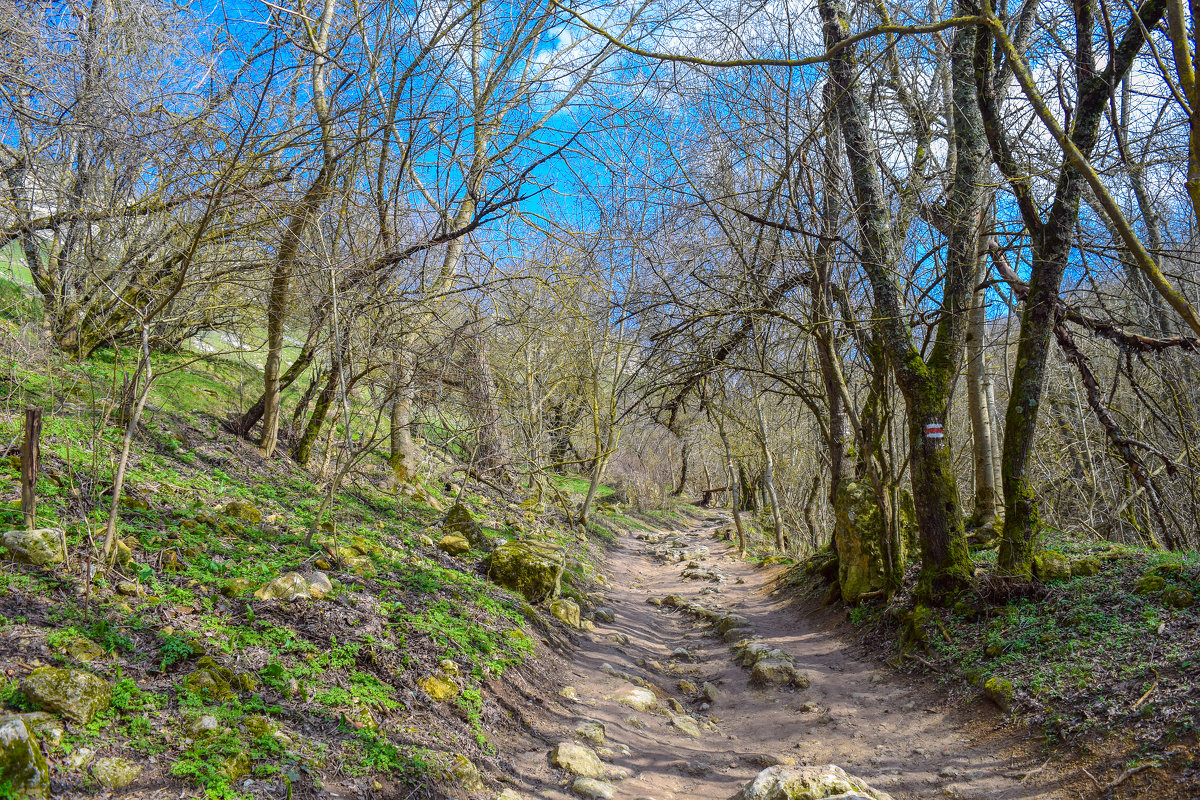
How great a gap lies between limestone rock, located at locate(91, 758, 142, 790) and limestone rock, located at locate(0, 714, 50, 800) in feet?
0.59

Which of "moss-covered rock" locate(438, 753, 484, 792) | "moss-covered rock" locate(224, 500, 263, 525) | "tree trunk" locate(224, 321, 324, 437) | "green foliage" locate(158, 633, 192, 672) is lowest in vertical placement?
"moss-covered rock" locate(438, 753, 484, 792)

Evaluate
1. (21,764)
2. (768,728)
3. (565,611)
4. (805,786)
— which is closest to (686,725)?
(768,728)

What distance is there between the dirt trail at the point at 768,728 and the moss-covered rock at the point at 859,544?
1.98 feet

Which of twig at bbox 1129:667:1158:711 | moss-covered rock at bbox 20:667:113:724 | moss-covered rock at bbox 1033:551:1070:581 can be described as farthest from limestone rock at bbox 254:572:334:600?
moss-covered rock at bbox 1033:551:1070:581

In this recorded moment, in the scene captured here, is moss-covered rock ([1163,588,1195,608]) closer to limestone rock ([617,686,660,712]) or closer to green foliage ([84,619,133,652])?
limestone rock ([617,686,660,712])

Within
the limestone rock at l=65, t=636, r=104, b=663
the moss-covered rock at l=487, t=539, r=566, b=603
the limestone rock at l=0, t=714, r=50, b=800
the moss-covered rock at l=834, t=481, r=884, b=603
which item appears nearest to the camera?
the limestone rock at l=0, t=714, r=50, b=800

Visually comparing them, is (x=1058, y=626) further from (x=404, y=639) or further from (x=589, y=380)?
(x=589, y=380)

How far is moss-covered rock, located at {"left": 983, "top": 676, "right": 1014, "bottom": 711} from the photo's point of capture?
161 inches

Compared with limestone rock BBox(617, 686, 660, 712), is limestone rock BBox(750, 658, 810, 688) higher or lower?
higher

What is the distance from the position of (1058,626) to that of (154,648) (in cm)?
564

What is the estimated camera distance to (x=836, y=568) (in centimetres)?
815

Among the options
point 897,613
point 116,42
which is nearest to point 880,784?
point 897,613

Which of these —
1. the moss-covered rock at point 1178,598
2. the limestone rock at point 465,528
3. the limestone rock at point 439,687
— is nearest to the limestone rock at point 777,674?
the moss-covered rock at point 1178,598

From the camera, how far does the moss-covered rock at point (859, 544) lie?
7.15m
